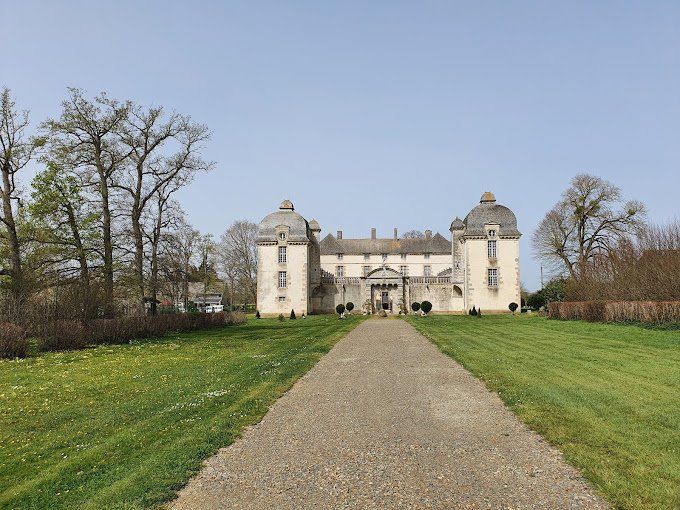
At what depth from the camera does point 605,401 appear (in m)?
8.04

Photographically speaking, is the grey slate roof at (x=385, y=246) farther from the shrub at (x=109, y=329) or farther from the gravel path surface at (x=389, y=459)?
the gravel path surface at (x=389, y=459)

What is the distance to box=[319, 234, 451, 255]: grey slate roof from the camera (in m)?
69.7

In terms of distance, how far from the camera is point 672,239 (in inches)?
1024

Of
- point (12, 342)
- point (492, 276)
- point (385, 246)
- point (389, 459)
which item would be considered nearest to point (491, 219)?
point (492, 276)

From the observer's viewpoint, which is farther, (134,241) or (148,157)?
(148,157)

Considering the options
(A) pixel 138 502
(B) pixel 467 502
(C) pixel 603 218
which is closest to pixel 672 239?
(C) pixel 603 218

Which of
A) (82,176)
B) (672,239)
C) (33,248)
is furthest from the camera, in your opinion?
(672,239)

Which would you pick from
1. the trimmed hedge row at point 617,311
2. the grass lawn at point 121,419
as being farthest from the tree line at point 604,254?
the grass lawn at point 121,419

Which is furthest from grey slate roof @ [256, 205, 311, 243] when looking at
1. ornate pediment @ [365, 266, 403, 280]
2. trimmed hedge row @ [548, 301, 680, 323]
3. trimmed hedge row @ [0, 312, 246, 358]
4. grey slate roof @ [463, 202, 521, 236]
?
trimmed hedge row @ [548, 301, 680, 323]

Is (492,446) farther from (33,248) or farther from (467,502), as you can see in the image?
(33,248)

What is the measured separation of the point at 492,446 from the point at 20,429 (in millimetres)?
6249

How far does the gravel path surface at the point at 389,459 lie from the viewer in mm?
4562

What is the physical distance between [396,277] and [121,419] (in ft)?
138

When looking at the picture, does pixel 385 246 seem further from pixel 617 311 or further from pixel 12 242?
pixel 12 242
